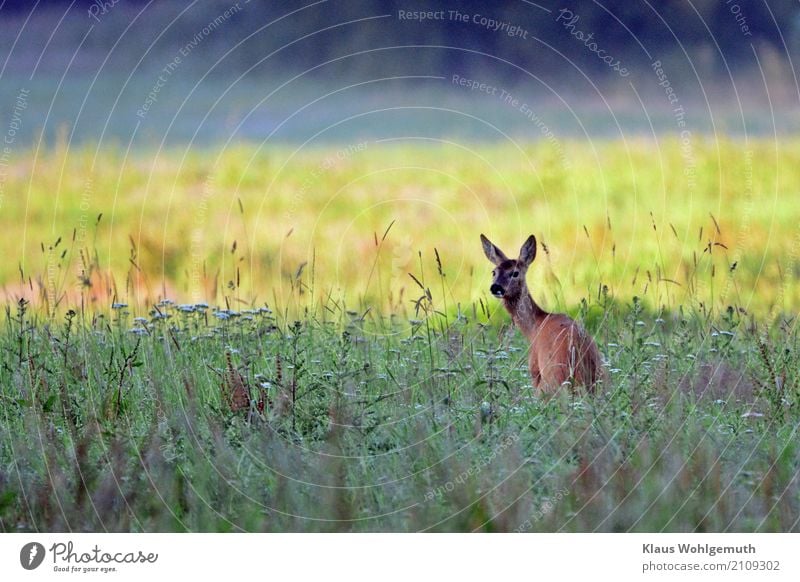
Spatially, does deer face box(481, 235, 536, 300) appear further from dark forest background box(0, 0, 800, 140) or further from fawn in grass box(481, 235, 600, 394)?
dark forest background box(0, 0, 800, 140)

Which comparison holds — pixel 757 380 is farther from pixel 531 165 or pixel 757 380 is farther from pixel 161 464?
pixel 531 165

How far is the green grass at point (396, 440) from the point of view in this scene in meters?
5.25

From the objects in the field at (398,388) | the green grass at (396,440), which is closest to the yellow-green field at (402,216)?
the field at (398,388)

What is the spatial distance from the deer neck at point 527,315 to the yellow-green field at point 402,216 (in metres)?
0.73

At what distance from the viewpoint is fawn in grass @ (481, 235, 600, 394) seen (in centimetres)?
683

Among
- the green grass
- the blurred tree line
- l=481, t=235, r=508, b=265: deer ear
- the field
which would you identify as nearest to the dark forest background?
the blurred tree line

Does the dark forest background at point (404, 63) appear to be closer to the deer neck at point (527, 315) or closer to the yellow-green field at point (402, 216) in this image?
the yellow-green field at point (402, 216)

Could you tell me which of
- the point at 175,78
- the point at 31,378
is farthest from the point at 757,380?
the point at 175,78

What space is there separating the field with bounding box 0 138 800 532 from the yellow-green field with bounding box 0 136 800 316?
0.17 ft

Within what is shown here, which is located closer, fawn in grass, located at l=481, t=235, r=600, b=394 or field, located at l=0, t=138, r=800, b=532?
field, located at l=0, t=138, r=800, b=532

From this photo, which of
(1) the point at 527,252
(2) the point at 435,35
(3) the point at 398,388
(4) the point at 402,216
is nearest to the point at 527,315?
(1) the point at 527,252

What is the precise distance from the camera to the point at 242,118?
12.3 m

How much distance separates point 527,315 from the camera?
25.7 ft

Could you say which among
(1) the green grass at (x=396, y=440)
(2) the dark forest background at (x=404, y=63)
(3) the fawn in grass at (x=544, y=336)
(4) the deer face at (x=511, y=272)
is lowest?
(1) the green grass at (x=396, y=440)
